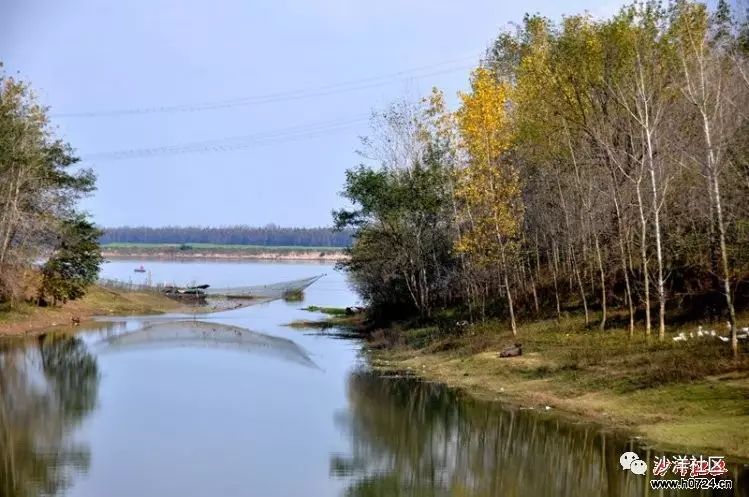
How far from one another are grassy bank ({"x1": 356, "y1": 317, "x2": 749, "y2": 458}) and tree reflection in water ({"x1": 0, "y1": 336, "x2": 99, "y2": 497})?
12.4m

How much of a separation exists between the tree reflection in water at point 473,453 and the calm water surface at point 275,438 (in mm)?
50

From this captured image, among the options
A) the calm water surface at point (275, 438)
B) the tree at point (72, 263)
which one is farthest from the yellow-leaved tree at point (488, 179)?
the tree at point (72, 263)

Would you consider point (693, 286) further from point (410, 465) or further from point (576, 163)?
point (410, 465)

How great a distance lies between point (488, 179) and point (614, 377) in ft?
45.1

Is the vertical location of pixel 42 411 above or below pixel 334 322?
above

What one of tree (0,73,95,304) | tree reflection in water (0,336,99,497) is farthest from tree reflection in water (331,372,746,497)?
tree (0,73,95,304)

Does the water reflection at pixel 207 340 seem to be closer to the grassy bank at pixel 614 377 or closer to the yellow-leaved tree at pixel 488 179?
the grassy bank at pixel 614 377

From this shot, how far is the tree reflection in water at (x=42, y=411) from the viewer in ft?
61.7

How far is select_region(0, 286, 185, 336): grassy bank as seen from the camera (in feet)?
179

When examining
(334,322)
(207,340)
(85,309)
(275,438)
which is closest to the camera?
(275,438)

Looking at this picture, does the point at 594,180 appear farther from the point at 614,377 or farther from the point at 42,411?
the point at 42,411

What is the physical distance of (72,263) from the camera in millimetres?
63750

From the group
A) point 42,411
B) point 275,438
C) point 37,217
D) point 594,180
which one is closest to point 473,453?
point 275,438

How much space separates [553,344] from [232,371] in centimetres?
1334
